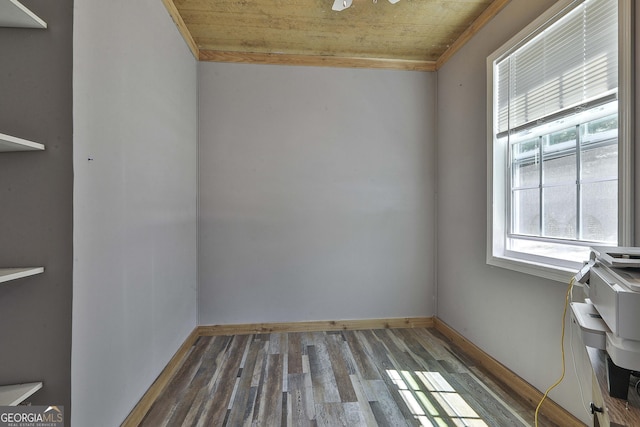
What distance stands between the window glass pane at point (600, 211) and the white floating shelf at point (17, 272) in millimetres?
2554

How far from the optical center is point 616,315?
0.69m

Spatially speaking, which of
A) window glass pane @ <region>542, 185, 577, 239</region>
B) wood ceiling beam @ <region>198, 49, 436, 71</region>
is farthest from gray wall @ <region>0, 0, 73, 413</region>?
window glass pane @ <region>542, 185, 577, 239</region>

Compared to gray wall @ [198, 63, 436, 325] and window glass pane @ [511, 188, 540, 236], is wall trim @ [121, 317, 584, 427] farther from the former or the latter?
window glass pane @ [511, 188, 540, 236]

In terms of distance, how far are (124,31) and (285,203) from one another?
1.75 metres

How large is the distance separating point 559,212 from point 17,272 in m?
2.66

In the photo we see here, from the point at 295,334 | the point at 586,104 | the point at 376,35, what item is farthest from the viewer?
the point at 295,334

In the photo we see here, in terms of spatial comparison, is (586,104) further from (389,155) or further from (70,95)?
(70,95)

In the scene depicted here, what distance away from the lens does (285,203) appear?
9.16 ft

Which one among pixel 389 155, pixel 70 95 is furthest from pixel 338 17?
pixel 70 95

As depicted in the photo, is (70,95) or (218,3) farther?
(218,3)

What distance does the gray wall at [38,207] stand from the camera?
1.05 m

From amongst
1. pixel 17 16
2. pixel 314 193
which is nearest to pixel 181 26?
pixel 17 16

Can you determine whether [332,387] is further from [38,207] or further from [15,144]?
[15,144]

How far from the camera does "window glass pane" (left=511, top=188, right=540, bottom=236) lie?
1.85m
